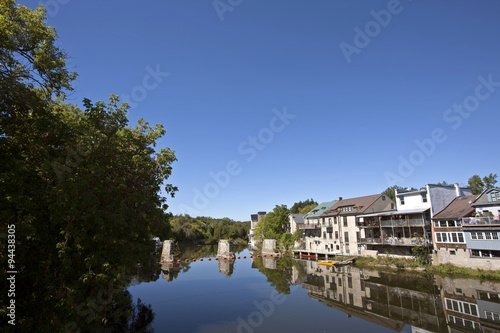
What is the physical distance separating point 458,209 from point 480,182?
36.6 meters

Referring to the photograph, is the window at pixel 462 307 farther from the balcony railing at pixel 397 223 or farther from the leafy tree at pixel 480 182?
the leafy tree at pixel 480 182

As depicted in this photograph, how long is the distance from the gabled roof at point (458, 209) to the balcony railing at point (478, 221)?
3.99 feet

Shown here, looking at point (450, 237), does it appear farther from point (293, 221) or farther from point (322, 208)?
point (293, 221)

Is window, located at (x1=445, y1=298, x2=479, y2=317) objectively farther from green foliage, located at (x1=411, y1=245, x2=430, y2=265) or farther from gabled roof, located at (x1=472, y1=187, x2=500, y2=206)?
gabled roof, located at (x1=472, y1=187, x2=500, y2=206)

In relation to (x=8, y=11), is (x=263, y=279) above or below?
below

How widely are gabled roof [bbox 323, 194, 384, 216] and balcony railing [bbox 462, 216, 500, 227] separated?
16381 millimetres

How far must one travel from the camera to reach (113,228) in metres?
11.0

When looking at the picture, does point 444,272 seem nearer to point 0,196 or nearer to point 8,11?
point 0,196

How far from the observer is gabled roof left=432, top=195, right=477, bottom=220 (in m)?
33.7

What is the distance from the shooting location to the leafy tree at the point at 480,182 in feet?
195

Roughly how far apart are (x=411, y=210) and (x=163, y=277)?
39.1m

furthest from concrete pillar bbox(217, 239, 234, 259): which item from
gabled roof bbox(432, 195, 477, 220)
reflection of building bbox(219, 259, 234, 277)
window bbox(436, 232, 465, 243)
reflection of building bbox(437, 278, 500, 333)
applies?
reflection of building bbox(437, 278, 500, 333)

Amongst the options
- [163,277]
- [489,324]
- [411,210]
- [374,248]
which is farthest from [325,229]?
[489,324]

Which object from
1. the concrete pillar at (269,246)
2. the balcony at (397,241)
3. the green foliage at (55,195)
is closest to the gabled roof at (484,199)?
the balcony at (397,241)
